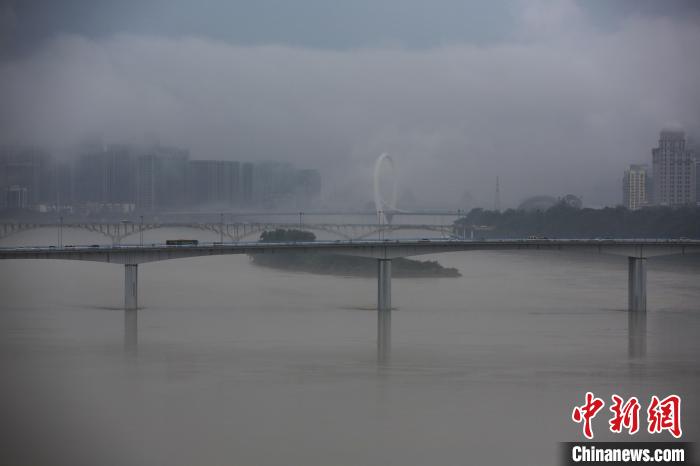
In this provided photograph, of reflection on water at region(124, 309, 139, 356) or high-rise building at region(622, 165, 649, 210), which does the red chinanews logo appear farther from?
high-rise building at region(622, 165, 649, 210)

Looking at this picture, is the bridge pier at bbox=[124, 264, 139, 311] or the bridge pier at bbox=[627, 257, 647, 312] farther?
the bridge pier at bbox=[627, 257, 647, 312]

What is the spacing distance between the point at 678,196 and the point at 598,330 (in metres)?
82.5

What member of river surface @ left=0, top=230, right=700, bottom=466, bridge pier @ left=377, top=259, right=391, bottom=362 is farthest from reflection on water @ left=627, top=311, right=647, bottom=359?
bridge pier @ left=377, top=259, right=391, bottom=362

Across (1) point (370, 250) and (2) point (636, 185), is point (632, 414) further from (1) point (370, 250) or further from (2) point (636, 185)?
(2) point (636, 185)

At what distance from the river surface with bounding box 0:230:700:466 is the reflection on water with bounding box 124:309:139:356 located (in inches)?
2.8

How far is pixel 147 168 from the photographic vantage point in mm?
91312

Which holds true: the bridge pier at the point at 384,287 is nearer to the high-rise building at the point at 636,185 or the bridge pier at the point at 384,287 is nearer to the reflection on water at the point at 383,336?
the reflection on water at the point at 383,336

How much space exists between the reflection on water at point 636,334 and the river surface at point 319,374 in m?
0.08

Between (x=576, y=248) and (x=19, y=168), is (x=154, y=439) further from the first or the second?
(x=19, y=168)

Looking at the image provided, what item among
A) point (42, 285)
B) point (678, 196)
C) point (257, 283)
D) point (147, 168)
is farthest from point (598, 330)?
point (678, 196)

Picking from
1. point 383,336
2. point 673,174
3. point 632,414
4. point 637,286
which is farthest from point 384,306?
point 673,174

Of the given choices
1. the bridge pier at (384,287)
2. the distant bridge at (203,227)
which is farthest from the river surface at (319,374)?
the distant bridge at (203,227)

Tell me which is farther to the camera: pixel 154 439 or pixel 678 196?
pixel 678 196

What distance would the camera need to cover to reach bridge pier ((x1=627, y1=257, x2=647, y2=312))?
32719mm
